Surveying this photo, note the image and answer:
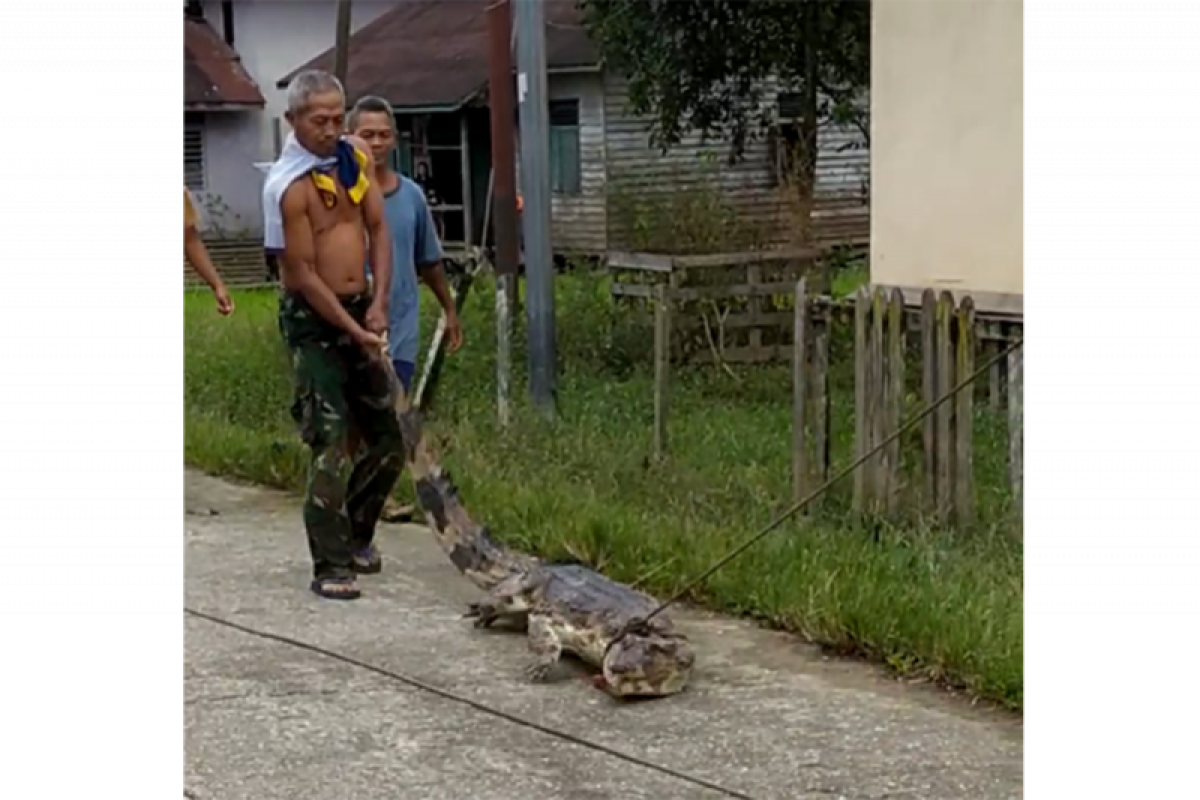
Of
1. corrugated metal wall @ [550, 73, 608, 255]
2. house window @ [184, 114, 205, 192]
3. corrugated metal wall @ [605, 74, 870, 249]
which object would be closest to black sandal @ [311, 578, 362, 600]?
corrugated metal wall @ [605, 74, 870, 249]

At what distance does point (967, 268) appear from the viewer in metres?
9.45

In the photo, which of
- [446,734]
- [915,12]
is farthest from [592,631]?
[915,12]

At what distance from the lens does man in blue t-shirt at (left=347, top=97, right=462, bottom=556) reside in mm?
7488

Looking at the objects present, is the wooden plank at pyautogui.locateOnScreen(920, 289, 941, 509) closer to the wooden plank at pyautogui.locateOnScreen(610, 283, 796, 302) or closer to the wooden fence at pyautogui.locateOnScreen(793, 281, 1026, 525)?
the wooden fence at pyautogui.locateOnScreen(793, 281, 1026, 525)

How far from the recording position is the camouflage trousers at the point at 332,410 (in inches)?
263

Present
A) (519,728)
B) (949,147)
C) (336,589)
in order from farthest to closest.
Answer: (949,147) → (336,589) → (519,728)

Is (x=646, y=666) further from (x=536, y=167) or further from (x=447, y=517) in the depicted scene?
(x=536, y=167)

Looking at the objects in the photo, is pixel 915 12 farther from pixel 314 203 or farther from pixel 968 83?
pixel 314 203

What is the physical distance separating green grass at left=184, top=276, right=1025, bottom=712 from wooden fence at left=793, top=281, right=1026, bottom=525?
19cm

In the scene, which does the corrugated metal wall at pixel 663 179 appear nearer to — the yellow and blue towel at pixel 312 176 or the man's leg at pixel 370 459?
the man's leg at pixel 370 459

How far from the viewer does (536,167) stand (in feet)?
32.8

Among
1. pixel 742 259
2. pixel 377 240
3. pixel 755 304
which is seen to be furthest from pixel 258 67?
pixel 377 240

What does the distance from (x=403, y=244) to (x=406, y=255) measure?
48 mm
